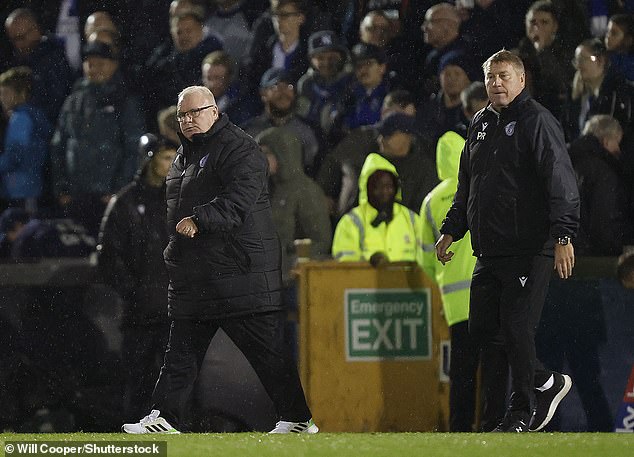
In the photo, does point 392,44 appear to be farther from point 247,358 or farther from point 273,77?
point 247,358

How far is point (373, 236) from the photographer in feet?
29.9

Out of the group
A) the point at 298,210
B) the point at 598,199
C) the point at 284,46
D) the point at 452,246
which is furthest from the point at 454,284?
the point at 284,46

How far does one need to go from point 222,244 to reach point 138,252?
181cm

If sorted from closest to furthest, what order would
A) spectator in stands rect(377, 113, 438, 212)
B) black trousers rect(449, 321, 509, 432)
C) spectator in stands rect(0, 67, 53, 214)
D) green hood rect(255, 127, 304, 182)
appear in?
black trousers rect(449, 321, 509, 432)
spectator in stands rect(377, 113, 438, 212)
green hood rect(255, 127, 304, 182)
spectator in stands rect(0, 67, 53, 214)

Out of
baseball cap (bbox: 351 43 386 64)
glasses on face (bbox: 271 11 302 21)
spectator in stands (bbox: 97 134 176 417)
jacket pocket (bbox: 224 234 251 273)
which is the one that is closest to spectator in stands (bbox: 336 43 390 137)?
baseball cap (bbox: 351 43 386 64)

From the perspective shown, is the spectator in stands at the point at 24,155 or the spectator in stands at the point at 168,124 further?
the spectator in stands at the point at 24,155

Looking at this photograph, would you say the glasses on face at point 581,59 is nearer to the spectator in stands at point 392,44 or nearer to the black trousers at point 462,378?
the spectator in stands at point 392,44

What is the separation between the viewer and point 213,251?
7.34 meters

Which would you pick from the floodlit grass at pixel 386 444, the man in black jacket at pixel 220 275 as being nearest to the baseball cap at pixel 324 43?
the man in black jacket at pixel 220 275

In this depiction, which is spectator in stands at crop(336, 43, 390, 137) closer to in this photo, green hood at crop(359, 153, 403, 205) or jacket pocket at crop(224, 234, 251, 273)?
green hood at crop(359, 153, 403, 205)

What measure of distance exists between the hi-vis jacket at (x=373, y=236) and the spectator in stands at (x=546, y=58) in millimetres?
1298

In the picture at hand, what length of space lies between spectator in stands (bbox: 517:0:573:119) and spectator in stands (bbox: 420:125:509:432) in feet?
3.69

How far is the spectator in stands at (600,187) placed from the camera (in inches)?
359

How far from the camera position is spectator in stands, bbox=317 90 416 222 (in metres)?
9.68
